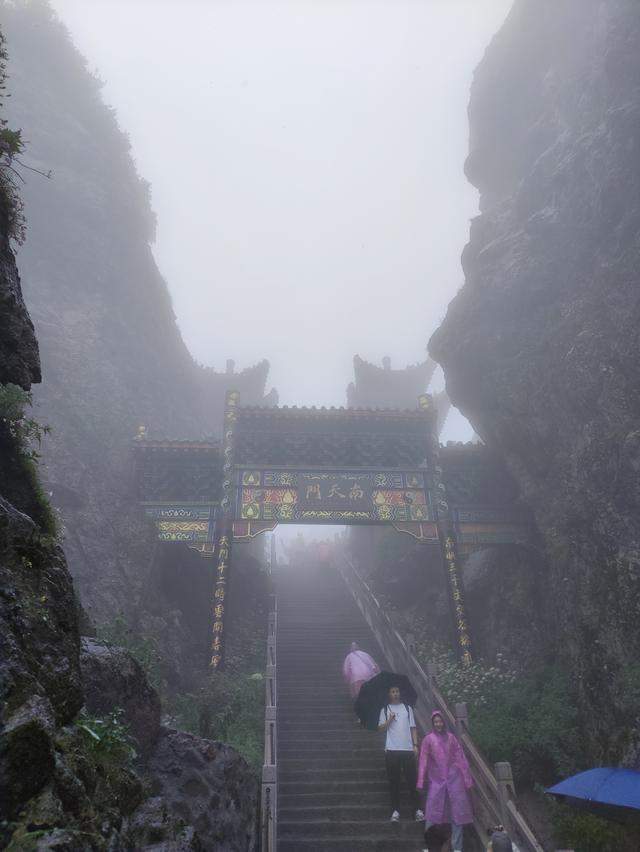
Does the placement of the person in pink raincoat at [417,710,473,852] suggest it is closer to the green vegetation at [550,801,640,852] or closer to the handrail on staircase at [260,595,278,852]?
the green vegetation at [550,801,640,852]

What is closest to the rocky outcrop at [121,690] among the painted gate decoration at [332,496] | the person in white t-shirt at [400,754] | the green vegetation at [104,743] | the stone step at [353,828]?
the green vegetation at [104,743]

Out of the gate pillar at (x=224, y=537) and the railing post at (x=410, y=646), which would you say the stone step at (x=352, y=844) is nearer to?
the railing post at (x=410, y=646)

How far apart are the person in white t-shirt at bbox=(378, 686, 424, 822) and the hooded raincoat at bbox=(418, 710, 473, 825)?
38 cm

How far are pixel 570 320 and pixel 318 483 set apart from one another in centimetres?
657

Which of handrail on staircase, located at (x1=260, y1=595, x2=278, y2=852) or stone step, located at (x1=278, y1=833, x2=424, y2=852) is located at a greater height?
handrail on staircase, located at (x1=260, y1=595, x2=278, y2=852)

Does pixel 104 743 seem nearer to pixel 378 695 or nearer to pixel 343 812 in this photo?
pixel 343 812

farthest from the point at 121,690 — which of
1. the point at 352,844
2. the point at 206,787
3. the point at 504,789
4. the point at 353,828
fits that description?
the point at 504,789

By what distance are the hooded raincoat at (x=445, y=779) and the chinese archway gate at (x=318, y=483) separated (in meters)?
4.79

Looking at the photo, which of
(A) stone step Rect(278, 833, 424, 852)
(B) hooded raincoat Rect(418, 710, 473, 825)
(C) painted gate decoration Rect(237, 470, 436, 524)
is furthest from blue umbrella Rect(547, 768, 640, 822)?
(C) painted gate decoration Rect(237, 470, 436, 524)

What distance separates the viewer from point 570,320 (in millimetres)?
10812

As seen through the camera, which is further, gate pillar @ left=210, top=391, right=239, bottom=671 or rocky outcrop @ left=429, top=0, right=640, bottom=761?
gate pillar @ left=210, top=391, right=239, bottom=671

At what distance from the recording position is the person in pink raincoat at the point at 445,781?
20.3 ft

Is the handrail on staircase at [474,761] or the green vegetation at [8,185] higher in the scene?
the green vegetation at [8,185]

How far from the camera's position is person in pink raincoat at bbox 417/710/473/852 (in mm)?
6191
